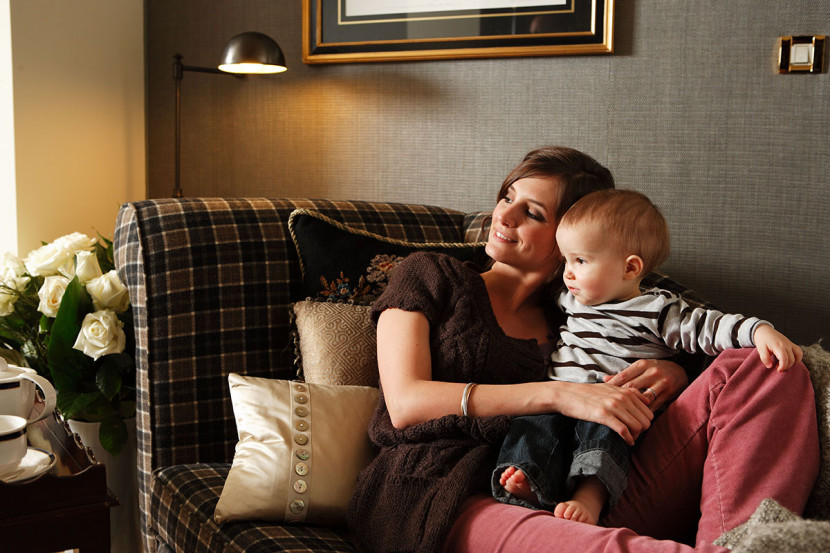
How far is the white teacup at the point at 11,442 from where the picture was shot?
1243 mm

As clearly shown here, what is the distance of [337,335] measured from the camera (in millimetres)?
1601

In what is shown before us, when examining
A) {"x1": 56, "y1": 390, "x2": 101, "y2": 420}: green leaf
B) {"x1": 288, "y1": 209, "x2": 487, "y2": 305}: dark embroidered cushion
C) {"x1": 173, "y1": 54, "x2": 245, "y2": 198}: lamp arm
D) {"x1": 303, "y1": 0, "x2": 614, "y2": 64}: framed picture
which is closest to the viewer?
{"x1": 288, "y1": 209, "x2": 487, "y2": 305}: dark embroidered cushion

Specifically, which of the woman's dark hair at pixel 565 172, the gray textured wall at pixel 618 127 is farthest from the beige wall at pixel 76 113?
the woman's dark hair at pixel 565 172

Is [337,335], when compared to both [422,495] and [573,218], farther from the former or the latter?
[573,218]

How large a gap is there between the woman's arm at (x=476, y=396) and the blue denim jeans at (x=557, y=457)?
24 mm

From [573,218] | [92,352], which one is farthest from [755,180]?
[92,352]

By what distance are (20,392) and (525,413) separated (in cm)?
90

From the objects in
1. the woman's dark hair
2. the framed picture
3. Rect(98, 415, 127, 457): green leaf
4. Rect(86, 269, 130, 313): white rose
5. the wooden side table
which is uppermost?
the framed picture

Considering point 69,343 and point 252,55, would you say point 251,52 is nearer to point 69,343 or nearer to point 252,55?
point 252,55

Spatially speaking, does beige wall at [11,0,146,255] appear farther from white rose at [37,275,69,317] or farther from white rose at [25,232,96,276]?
white rose at [37,275,69,317]

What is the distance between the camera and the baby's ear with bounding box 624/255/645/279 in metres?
1.45

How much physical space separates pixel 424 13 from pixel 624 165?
750mm

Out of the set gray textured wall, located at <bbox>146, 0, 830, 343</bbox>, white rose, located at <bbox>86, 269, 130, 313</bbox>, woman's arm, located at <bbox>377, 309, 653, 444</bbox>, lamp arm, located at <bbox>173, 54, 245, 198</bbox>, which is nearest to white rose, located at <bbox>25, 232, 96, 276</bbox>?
white rose, located at <bbox>86, 269, 130, 313</bbox>

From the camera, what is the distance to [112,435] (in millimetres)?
1877
